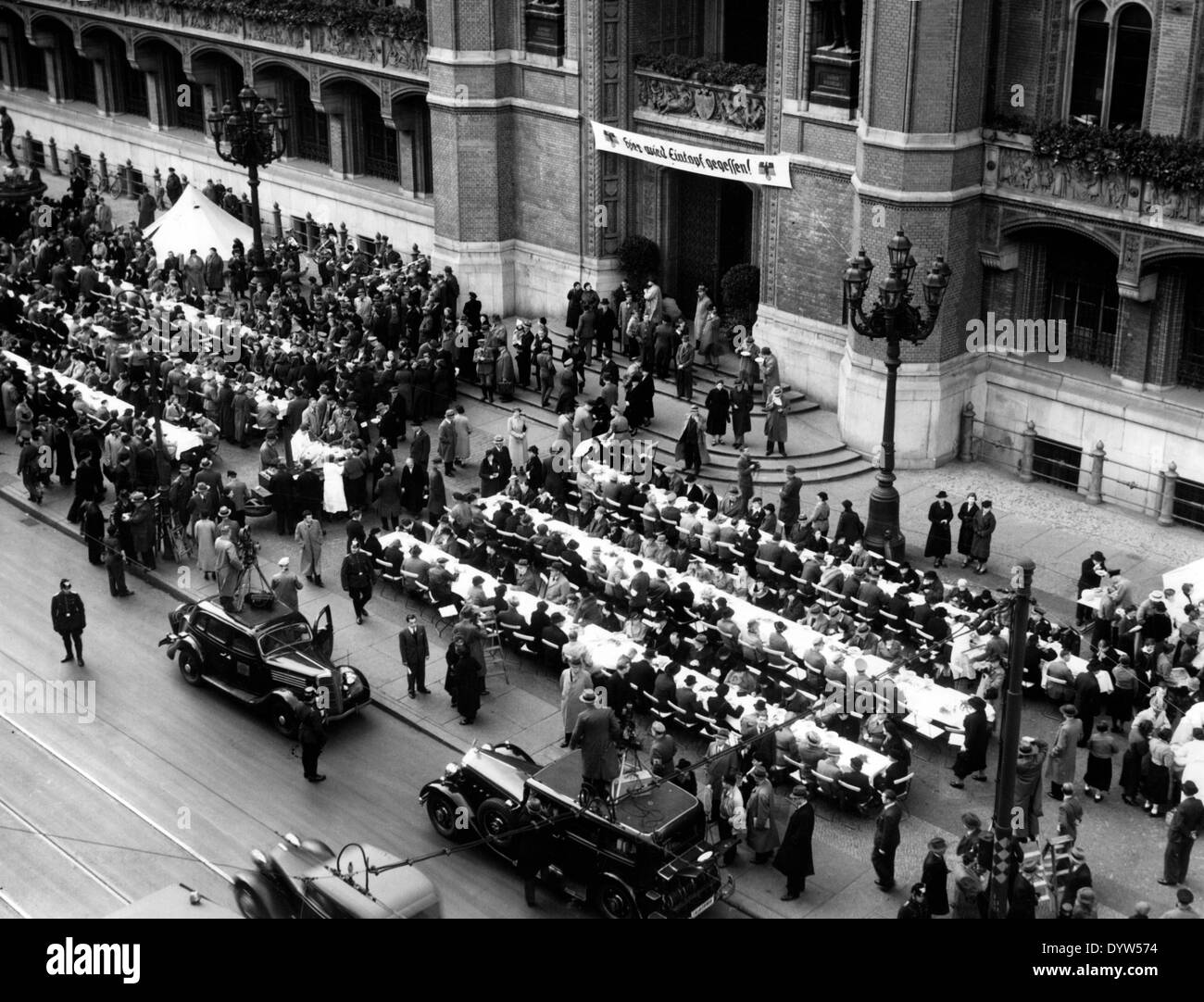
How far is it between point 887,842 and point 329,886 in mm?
6543

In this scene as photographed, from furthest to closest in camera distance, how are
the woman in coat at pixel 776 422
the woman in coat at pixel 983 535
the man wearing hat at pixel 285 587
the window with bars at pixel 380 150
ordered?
the window with bars at pixel 380 150
the woman in coat at pixel 776 422
the woman in coat at pixel 983 535
the man wearing hat at pixel 285 587

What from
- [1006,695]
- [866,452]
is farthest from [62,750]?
[866,452]

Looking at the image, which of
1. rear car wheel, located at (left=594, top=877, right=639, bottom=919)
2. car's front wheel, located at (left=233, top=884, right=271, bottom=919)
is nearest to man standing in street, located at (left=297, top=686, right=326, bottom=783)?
car's front wheel, located at (left=233, top=884, right=271, bottom=919)

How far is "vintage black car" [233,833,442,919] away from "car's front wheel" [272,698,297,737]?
12.7 feet

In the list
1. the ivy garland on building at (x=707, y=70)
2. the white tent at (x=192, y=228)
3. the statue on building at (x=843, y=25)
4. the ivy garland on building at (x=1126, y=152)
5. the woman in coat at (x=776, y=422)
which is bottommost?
the woman in coat at (x=776, y=422)

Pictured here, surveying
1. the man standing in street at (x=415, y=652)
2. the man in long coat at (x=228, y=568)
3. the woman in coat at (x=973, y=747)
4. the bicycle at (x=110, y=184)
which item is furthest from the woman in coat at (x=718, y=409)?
the bicycle at (x=110, y=184)

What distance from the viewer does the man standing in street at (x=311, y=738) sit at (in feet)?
74.8

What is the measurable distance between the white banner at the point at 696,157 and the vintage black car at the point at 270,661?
14540mm

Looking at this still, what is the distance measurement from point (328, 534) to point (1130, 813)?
1494 cm

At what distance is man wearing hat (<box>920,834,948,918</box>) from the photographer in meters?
19.3

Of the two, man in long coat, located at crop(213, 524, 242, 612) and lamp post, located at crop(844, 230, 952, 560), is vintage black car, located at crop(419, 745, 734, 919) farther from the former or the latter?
lamp post, located at crop(844, 230, 952, 560)

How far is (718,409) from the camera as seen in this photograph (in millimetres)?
33094

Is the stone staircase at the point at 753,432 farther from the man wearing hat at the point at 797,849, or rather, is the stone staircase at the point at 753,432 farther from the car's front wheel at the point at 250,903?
the car's front wheel at the point at 250,903

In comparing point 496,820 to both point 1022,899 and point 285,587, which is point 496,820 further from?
point 285,587
